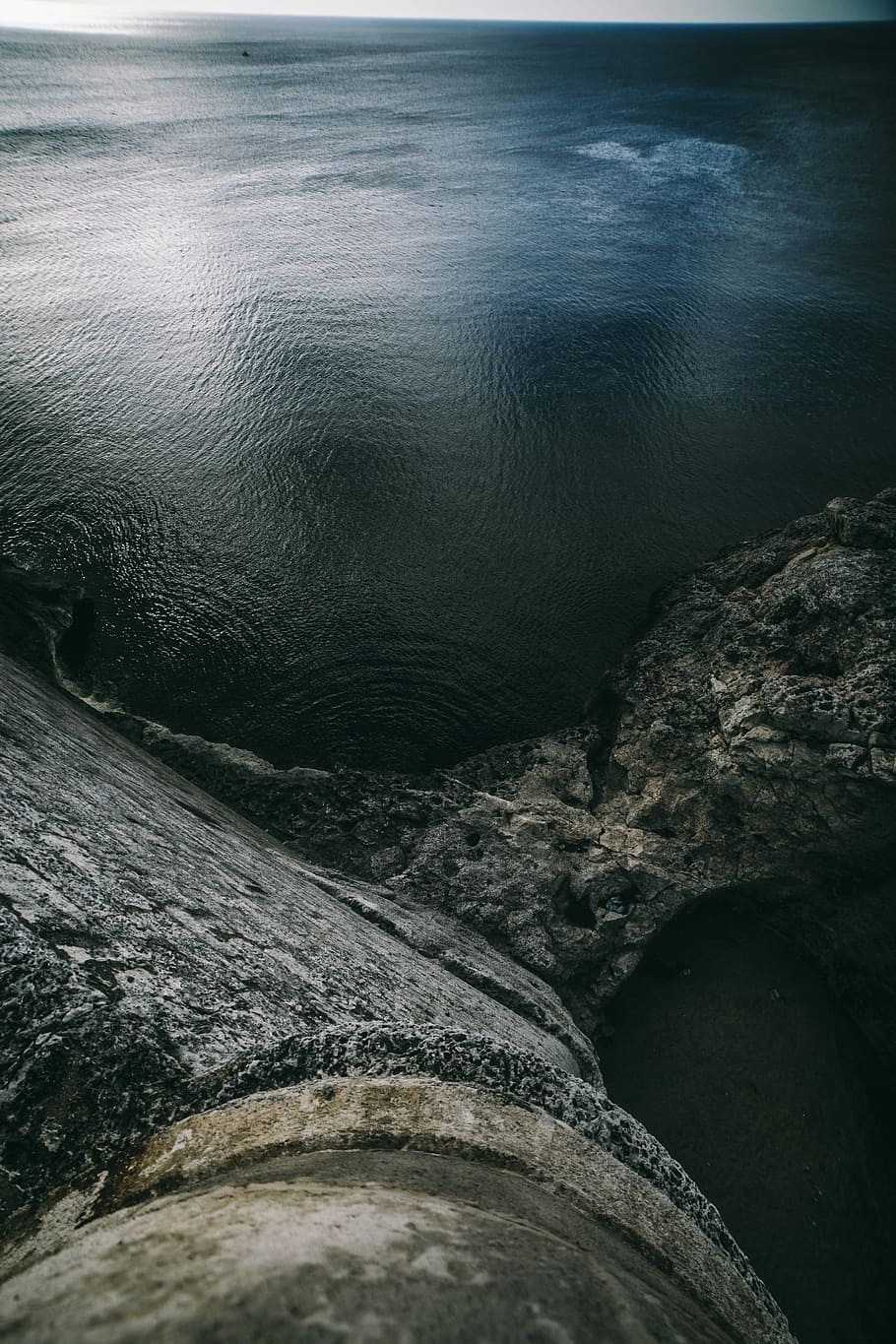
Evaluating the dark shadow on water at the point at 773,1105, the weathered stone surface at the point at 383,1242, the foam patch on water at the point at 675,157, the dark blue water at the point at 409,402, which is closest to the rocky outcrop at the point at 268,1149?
the weathered stone surface at the point at 383,1242

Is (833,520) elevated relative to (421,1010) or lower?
elevated

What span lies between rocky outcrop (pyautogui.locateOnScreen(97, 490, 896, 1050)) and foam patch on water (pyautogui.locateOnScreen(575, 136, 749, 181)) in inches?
696

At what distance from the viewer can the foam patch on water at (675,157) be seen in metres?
18.4

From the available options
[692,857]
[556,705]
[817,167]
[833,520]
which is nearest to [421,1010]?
[692,857]

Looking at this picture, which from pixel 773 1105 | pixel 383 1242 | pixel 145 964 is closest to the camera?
pixel 383 1242

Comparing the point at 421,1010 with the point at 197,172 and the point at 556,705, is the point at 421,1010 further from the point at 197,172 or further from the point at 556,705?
the point at 197,172

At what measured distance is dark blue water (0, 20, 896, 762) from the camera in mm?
6887

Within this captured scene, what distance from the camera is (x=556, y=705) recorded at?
6.45 m

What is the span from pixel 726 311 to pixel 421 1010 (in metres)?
12.9

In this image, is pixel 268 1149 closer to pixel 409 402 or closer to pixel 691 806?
pixel 691 806

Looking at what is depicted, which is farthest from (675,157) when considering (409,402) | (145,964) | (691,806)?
(145,964)

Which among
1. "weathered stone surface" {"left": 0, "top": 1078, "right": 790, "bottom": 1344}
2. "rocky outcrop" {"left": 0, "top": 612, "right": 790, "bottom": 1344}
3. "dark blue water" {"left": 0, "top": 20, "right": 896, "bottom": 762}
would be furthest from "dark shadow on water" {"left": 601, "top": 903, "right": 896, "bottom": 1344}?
"weathered stone surface" {"left": 0, "top": 1078, "right": 790, "bottom": 1344}

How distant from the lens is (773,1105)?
4238 mm

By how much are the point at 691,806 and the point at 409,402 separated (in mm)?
7208
